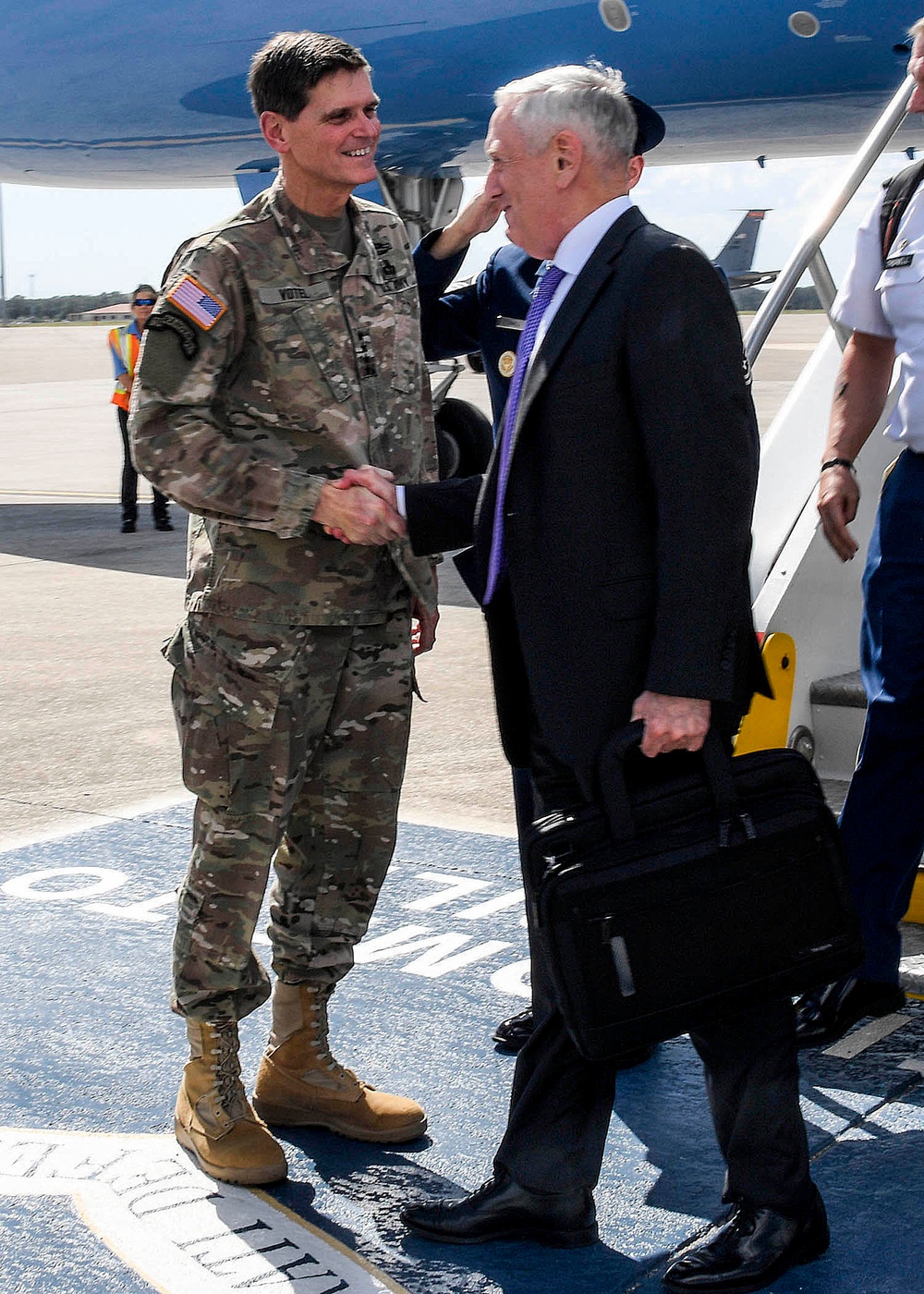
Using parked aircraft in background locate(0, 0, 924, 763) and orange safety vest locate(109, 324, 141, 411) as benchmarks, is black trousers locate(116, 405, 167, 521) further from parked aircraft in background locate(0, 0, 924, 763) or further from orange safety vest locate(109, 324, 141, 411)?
parked aircraft in background locate(0, 0, 924, 763)

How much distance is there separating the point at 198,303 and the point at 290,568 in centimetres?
48

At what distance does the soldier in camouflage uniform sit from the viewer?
8.41 ft

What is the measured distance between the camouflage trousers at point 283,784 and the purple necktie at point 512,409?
1.56 ft

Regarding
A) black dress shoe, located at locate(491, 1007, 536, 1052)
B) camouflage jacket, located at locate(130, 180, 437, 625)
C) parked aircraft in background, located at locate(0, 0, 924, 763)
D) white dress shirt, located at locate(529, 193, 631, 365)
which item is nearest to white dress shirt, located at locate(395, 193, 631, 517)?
white dress shirt, located at locate(529, 193, 631, 365)

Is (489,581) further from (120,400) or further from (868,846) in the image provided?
(120,400)

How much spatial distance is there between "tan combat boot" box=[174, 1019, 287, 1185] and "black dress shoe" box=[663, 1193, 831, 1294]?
75 cm

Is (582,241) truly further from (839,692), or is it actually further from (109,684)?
(109,684)

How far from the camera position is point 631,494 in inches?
87.7

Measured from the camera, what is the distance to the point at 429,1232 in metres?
2.48

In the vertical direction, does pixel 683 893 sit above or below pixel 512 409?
below

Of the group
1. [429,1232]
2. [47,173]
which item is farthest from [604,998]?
[47,173]

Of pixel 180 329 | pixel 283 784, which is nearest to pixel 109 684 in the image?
pixel 283 784

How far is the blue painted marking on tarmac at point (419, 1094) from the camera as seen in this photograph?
2.41 meters

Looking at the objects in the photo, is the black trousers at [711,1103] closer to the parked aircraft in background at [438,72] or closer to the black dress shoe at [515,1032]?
the black dress shoe at [515,1032]
